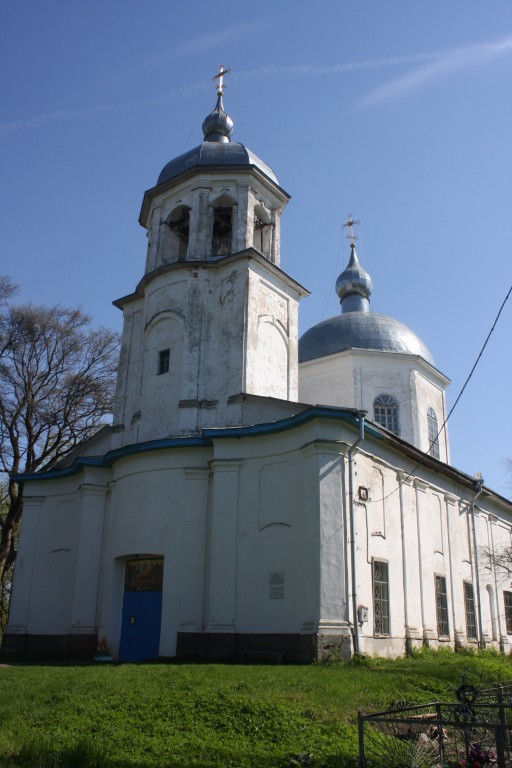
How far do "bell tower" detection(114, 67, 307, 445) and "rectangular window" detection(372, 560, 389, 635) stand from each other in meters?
4.75

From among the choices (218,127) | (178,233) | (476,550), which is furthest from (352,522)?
(218,127)

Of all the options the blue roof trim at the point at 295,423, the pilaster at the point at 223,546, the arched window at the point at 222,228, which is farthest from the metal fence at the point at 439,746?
the arched window at the point at 222,228

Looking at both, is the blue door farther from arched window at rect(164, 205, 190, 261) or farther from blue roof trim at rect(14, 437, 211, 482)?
arched window at rect(164, 205, 190, 261)

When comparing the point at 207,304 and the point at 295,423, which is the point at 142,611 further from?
the point at 207,304

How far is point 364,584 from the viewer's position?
51.2 feet

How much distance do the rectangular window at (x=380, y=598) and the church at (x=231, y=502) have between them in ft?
0.18

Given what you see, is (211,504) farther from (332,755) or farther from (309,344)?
(309,344)

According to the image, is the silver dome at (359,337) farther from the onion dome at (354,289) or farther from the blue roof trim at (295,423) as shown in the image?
the blue roof trim at (295,423)

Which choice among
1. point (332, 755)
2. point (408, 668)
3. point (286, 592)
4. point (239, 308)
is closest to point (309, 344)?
point (239, 308)

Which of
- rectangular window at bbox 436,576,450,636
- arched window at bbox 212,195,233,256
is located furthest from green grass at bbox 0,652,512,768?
arched window at bbox 212,195,233,256

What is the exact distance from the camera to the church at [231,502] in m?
15.4

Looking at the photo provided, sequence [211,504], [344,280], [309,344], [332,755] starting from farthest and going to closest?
[344,280], [309,344], [211,504], [332,755]

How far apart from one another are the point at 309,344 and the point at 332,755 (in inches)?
826

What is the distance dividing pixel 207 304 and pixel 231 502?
5693mm
